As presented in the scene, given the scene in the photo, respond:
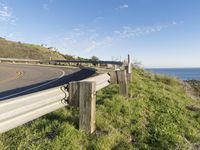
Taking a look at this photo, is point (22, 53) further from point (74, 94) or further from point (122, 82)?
point (74, 94)

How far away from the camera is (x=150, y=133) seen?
605 cm

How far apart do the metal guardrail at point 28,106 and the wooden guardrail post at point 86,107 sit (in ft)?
1.14

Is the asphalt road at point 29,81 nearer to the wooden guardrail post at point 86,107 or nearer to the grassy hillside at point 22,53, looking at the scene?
the wooden guardrail post at point 86,107

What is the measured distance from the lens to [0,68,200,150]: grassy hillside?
4727mm

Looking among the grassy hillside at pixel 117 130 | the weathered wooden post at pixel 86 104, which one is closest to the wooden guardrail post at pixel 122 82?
the grassy hillside at pixel 117 130

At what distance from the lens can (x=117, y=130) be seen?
18.8 feet

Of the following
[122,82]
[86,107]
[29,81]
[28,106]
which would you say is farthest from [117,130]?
[29,81]

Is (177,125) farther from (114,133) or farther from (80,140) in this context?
→ (80,140)

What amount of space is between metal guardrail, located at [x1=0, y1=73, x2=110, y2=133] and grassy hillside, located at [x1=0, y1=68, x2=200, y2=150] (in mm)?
484

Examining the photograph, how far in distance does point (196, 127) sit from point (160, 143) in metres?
2.31

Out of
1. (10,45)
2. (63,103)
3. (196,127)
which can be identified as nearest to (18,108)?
Answer: (63,103)

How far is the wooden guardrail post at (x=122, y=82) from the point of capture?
8.46m

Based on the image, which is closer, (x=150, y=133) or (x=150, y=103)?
(x=150, y=133)

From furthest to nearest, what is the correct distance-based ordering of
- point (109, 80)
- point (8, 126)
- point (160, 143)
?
1. point (109, 80)
2. point (160, 143)
3. point (8, 126)
